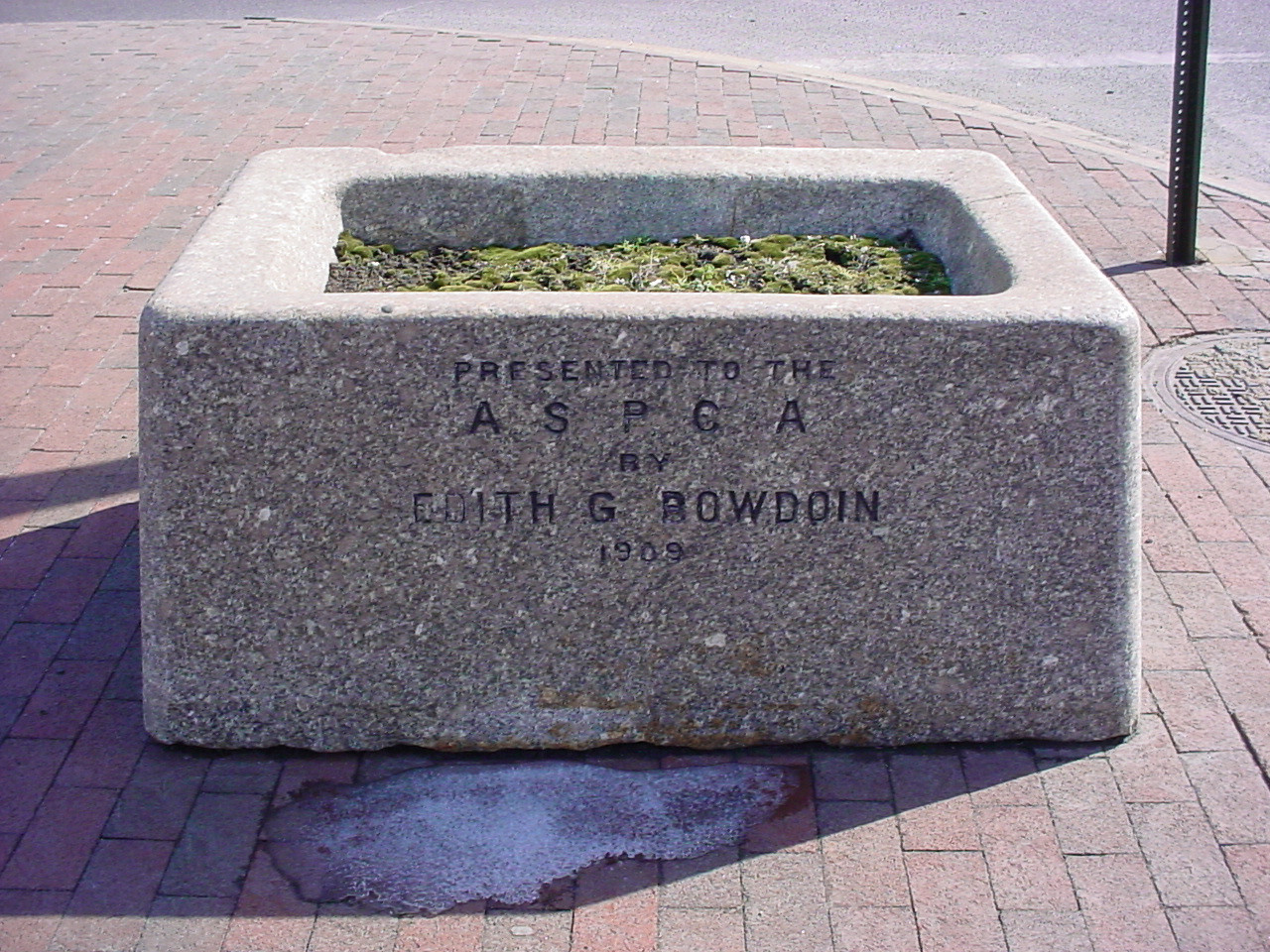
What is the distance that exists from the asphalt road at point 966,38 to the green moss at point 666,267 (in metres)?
4.04

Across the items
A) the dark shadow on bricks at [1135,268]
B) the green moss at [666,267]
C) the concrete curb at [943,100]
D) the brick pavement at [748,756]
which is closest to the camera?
the brick pavement at [748,756]

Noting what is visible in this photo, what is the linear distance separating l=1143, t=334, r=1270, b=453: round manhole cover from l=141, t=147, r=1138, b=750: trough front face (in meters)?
1.61

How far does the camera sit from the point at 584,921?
2.60m

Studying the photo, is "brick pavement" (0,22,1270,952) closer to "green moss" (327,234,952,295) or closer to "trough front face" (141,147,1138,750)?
"trough front face" (141,147,1138,750)

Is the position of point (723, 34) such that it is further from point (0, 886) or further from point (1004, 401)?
point (0, 886)

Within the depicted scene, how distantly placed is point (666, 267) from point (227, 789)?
1604mm

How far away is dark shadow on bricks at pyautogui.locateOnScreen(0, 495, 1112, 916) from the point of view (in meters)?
2.66

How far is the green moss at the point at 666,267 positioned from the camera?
132 inches

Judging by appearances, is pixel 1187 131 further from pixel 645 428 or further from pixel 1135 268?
pixel 645 428

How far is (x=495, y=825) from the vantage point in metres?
2.84

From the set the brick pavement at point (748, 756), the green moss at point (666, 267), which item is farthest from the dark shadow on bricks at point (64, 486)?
the green moss at point (666, 267)

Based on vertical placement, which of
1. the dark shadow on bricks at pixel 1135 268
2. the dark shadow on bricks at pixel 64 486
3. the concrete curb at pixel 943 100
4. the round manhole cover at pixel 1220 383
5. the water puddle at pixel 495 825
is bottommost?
the water puddle at pixel 495 825

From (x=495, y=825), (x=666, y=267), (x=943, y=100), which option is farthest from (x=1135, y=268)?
(x=495, y=825)

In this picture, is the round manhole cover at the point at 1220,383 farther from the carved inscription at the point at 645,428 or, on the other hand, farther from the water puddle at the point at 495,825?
the water puddle at the point at 495,825
